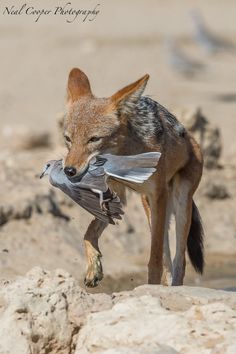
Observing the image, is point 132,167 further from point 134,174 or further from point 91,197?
point 91,197

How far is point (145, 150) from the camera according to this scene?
788 centimetres

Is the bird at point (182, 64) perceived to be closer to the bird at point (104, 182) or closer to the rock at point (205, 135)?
the rock at point (205, 135)

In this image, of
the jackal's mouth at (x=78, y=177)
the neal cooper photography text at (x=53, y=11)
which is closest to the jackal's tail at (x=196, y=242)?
the jackal's mouth at (x=78, y=177)

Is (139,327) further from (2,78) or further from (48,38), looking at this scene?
(48,38)

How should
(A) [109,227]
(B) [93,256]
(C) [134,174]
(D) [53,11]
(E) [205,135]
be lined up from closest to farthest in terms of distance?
1. (C) [134,174]
2. (B) [93,256]
3. (A) [109,227]
4. (E) [205,135]
5. (D) [53,11]

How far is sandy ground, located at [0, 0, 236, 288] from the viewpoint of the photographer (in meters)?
10.1

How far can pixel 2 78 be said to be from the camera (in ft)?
65.4

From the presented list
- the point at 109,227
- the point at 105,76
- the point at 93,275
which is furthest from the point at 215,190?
the point at 105,76

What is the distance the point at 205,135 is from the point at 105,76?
8.29 metres

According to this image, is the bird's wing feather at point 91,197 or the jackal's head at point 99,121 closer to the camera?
the bird's wing feather at point 91,197

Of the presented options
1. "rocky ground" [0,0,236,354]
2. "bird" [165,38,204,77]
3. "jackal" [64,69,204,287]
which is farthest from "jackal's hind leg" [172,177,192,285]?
"bird" [165,38,204,77]

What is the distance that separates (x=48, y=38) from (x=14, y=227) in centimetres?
1504

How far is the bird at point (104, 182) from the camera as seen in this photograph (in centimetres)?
687

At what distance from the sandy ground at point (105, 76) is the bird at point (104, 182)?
2334mm
